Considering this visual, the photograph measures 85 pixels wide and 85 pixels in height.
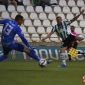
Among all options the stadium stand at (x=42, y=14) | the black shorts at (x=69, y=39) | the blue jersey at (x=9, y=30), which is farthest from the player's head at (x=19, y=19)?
the stadium stand at (x=42, y=14)

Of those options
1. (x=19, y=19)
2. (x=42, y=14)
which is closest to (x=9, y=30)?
(x=19, y=19)

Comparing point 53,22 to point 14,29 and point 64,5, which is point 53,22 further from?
point 14,29

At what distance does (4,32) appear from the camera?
12.5 meters

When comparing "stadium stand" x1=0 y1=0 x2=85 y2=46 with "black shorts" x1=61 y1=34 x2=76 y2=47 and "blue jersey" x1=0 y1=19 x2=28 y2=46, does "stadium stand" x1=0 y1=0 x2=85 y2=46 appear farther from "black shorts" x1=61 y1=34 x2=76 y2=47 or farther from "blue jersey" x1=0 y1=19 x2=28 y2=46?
"blue jersey" x1=0 y1=19 x2=28 y2=46

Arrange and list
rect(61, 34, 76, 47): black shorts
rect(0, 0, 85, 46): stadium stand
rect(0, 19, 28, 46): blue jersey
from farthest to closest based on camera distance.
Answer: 1. rect(0, 0, 85, 46): stadium stand
2. rect(61, 34, 76, 47): black shorts
3. rect(0, 19, 28, 46): blue jersey

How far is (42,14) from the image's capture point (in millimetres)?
25062

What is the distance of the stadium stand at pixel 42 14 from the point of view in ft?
79.3

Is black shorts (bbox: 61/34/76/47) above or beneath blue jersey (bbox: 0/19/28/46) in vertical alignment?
beneath

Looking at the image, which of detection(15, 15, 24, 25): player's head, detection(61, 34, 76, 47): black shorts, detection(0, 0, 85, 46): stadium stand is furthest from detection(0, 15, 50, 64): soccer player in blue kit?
detection(0, 0, 85, 46): stadium stand

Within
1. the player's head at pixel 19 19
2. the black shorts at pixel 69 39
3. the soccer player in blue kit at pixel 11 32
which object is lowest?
the black shorts at pixel 69 39

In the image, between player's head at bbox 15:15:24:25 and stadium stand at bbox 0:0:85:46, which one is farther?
stadium stand at bbox 0:0:85:46

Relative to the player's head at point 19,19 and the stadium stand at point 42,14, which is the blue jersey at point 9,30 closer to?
the player's head at point 19,19

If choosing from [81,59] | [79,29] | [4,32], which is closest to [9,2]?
[79,29]

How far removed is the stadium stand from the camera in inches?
951
